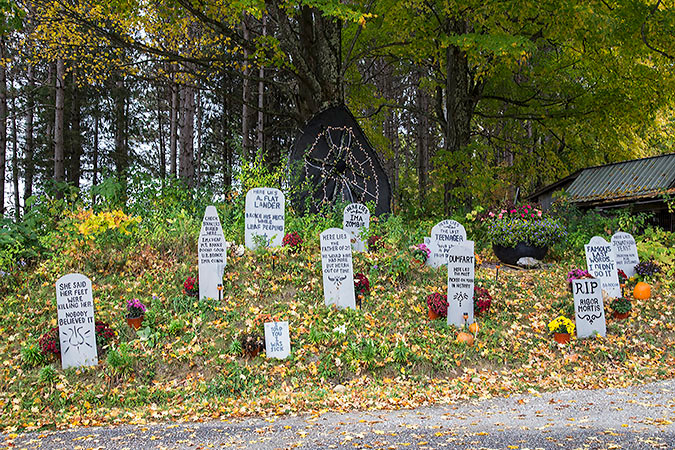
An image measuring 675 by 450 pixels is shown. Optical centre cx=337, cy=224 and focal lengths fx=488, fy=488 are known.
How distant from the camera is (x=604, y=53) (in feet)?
42.3

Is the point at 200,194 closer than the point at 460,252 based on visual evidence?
No

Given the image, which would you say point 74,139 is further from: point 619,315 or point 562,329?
point 619,315

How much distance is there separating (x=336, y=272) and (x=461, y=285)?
1756 mm

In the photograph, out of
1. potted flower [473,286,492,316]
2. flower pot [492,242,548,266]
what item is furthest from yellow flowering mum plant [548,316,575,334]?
flower pot [492,242,548,266]

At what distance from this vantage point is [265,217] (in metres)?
8.09

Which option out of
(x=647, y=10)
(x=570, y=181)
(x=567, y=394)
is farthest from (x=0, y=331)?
(x=570, y=181)

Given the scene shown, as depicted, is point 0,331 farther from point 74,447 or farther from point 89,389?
point 74,447

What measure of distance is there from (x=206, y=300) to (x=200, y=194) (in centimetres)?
389

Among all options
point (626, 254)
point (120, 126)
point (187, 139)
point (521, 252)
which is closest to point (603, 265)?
point (626, 254)

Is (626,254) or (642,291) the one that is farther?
(626,254)

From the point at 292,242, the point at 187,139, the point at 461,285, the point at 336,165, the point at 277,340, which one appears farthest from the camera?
the point at 187,139

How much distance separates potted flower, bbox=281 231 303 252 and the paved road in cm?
363

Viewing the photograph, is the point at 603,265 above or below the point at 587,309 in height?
above

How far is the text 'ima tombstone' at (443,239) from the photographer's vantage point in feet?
27.7
